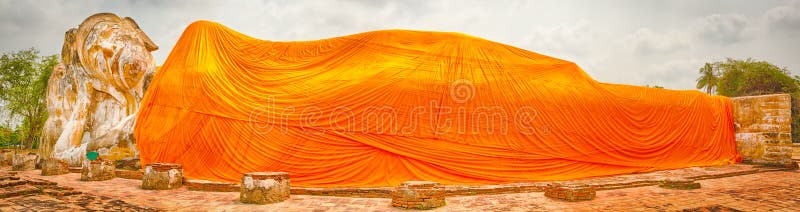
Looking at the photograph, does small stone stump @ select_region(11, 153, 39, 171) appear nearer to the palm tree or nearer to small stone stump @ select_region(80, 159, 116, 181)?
small stone stump @ select_region(80, 159, 116, 181)

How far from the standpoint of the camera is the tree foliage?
22528mm

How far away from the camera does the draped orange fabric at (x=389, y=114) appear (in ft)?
25.8

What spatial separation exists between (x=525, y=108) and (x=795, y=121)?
74.7ft

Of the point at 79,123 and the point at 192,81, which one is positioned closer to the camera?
the point at 192,81

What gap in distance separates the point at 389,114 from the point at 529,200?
128 inches

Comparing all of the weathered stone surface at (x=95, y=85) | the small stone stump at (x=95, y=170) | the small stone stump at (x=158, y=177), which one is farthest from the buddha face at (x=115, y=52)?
the small stone stump at (x=158, y=177)

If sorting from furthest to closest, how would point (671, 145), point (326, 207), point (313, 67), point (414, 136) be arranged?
point (671, 145), point (313, 67), point (414, 136), point (326, 207)

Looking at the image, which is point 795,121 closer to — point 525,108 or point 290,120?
point 525,108

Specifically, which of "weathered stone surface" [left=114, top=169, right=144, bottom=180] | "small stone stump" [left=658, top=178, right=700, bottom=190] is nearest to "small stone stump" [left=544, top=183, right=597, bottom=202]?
"small stone stump" [left=658, top=178, right=700, bottom=190]

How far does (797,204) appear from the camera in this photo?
555 centimetres

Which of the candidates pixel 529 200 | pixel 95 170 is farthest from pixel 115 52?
pixel 529 200

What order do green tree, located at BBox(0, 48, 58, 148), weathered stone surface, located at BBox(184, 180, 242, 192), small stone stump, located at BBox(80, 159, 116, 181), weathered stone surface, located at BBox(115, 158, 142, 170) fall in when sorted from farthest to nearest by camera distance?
green tree, located at BBox(0, 48, 58, 148) → weathered stone surface, located at BBox(115, 158, 142, 170) → small stone stump, located at BBox(80, 159, 116, 181) → weathered stone surface, located at BBox(184, 180, 242, 192)

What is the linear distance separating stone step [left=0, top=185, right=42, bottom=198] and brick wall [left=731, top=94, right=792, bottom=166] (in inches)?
648

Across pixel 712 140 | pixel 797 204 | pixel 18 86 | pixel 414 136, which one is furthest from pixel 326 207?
pixel 18 86
